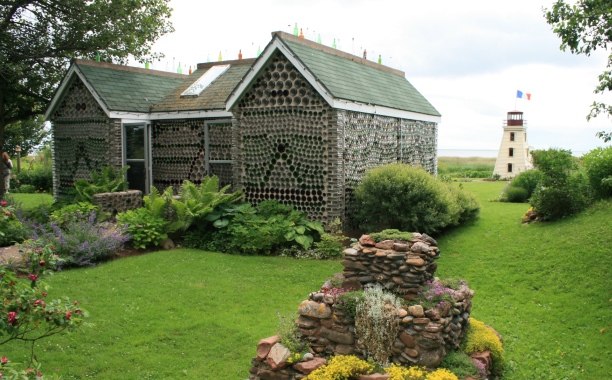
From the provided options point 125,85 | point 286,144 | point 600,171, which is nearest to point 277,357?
point 286,144

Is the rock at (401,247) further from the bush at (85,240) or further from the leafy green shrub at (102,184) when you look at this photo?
the leafy green shrub at (102,184)

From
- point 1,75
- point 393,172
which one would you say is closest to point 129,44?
point 1,75

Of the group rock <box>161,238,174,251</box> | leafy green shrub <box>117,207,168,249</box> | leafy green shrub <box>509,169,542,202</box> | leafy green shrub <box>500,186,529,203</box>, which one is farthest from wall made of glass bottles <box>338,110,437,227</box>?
leafy green shrub <box>117,207,168,249</box>

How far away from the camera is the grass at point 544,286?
8.84 m

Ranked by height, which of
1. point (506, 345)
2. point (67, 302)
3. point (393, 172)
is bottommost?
point (506, 345)

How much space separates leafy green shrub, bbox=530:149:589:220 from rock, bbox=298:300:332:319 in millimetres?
9179

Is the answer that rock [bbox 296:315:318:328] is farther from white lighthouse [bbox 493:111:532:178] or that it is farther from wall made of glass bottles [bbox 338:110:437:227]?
white lighthouse [bbox 493:111:532:178]

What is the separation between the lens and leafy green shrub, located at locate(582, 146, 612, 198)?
1532cm

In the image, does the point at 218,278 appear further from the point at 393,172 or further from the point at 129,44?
the point at 129,44

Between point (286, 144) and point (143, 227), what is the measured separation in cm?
454

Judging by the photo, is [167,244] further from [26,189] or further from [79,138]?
[26,189]

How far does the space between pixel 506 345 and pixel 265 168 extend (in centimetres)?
898

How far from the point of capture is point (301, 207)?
51.5 feet

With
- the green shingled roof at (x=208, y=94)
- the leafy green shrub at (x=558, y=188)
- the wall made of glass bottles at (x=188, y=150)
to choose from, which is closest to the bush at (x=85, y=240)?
the wall made of glass bottles at (x=188, y=150)
